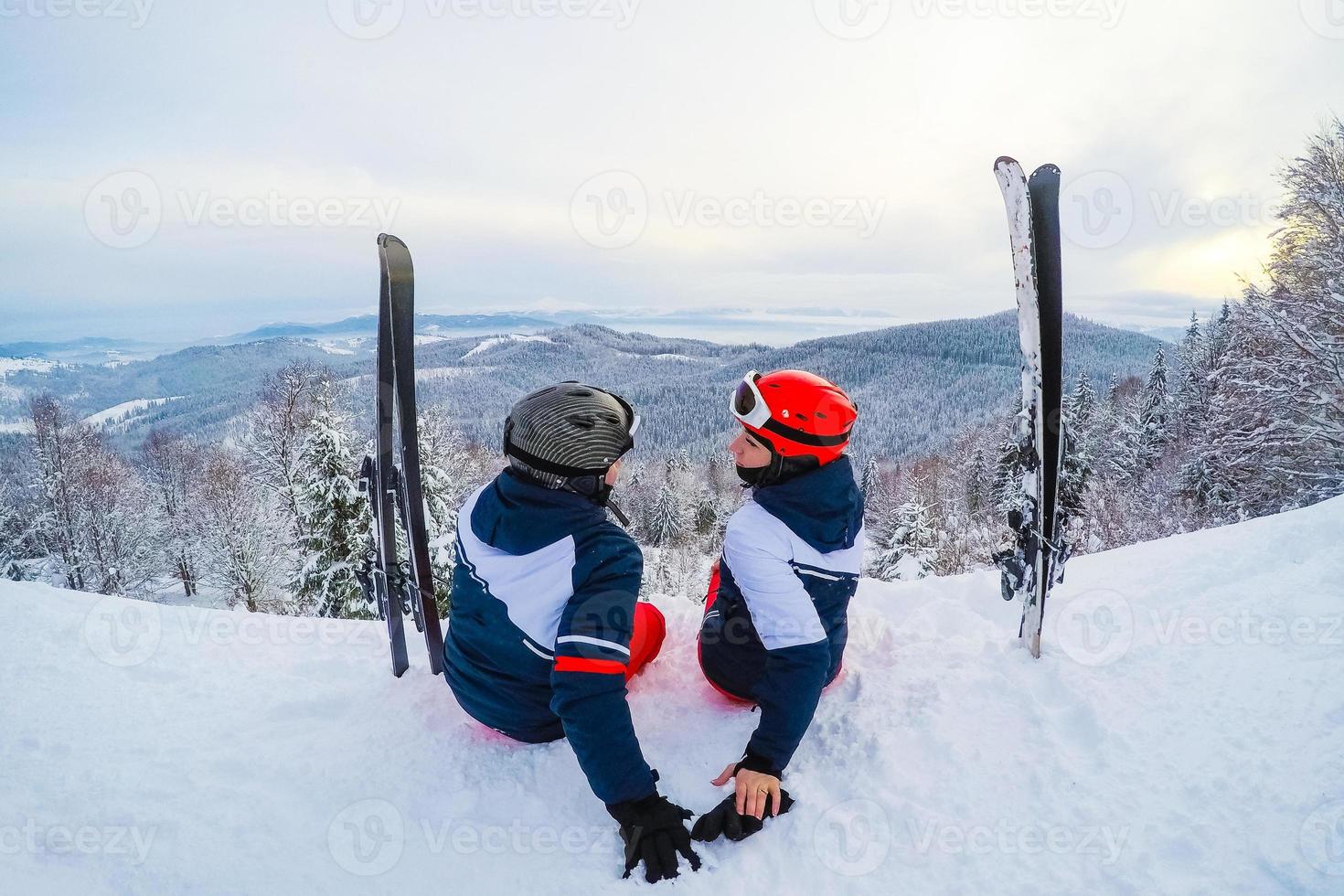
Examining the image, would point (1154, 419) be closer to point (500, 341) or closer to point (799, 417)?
point (799, 417)

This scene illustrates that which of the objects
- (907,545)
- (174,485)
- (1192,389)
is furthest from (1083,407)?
(174,485)

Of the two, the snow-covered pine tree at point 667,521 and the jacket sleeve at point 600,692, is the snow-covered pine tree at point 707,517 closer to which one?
the snow-covered pine tree at point 667,521

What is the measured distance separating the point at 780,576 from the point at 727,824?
99 centimetres

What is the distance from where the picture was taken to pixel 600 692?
7.38 feet

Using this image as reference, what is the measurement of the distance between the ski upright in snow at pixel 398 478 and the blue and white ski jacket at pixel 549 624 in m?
0.79

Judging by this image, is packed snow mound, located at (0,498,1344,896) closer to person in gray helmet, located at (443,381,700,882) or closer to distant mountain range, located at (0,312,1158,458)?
person in gray helmet, located at (443,381,700,882)

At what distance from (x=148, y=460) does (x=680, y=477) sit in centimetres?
4046

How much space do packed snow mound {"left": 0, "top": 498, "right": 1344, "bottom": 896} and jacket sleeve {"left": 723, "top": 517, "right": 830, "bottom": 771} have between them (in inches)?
11.9

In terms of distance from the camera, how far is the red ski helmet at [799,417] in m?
2.73

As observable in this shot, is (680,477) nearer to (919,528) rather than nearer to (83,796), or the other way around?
(919,528)

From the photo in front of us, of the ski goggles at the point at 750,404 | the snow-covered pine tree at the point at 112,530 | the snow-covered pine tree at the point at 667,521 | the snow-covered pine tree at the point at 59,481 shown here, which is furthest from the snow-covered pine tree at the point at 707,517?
the ski goggles at the point at 750,404

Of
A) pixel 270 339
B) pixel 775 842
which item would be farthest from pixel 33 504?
pixel 270 339

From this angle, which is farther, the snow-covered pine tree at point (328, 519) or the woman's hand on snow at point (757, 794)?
the snow-covered pine tree at point (328, 519)

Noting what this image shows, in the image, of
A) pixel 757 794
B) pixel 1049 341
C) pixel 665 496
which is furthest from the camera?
pixel 665 496
